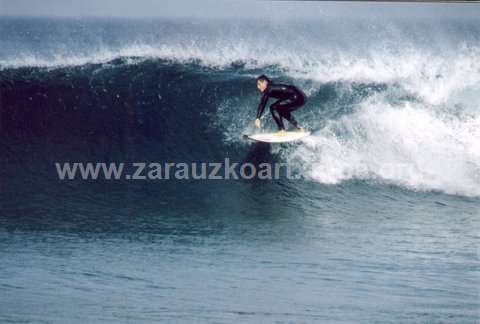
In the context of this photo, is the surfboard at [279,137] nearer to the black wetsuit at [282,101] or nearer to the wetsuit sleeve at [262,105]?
the black wetsuit at [282,101]

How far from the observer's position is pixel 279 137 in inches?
179

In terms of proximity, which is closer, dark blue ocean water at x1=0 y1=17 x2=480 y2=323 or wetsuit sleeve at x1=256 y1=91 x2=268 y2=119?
dark blue ocean water at x1=0 y1=17 x2=480 y2=323

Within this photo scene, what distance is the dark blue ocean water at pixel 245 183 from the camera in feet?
14.2

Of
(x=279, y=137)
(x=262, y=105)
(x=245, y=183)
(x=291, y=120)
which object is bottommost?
(x=245, y=183)

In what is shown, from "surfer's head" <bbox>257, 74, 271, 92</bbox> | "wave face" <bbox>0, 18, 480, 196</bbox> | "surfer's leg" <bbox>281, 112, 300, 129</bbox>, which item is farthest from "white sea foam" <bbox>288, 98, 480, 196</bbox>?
→ "surfer's head" <bbox>257, 74, 271, 92</bbox>

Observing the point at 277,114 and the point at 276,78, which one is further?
the point at 276,78

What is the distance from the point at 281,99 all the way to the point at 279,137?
262 millimetres

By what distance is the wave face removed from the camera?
4609 mm

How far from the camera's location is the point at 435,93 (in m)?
4.75

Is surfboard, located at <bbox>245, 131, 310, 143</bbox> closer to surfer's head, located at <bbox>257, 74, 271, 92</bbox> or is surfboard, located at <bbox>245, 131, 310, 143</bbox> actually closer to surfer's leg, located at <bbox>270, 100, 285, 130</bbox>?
surfer's leg, located at <bbox>270, 100, 285, 130</bbox>

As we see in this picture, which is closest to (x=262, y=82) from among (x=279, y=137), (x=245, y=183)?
(x=279, y=137)

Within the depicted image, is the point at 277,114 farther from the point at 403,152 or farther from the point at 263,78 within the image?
Answer: the point at 403,152

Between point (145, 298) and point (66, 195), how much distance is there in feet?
3.19

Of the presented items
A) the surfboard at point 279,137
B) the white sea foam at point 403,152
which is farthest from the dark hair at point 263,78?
the white sea foam at point 403,152
